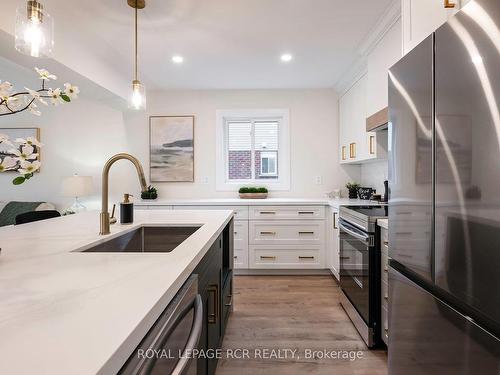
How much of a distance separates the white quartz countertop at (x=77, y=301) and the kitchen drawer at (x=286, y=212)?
2288 millimetres

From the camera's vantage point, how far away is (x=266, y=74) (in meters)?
3.44

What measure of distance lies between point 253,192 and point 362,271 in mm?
2080

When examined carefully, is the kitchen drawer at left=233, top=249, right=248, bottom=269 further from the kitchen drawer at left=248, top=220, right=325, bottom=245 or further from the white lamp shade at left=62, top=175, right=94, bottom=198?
the white lamp shade at left=62, top=175, right=94, bottom=198

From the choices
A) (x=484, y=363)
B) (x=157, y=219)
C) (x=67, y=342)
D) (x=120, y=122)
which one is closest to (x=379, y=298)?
(x=484, y=363)

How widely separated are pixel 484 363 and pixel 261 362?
134cm

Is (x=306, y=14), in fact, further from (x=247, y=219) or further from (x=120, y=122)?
(x=120, y=122)

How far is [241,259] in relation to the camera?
3.45 meters

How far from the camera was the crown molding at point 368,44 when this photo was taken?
2.17 meters

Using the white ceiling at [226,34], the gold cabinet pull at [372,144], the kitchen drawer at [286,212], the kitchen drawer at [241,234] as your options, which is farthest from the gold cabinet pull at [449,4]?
the kitchen drawer at [241,234]

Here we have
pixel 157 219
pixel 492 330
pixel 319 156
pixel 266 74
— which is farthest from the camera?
pixel 319 156

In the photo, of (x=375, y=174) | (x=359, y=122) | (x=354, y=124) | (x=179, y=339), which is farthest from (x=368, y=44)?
(x=179, y=339)

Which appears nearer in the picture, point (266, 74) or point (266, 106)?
point (266, 74)

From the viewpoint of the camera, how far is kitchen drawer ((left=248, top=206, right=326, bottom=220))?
3438 millimetres

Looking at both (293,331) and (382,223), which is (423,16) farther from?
(293,331)
